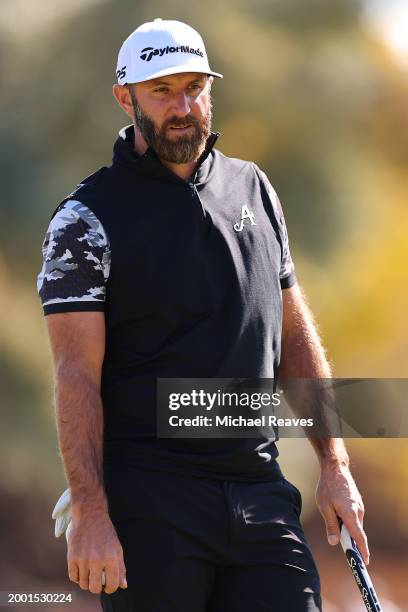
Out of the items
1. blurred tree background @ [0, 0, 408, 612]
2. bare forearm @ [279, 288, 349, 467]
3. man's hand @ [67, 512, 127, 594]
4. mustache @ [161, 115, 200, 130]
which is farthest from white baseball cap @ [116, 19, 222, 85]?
blurred tree background @ [0, 0, 408, 612]

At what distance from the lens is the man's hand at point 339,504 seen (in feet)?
8.98

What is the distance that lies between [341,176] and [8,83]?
4.69ft

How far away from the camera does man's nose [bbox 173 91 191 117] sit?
269 cm

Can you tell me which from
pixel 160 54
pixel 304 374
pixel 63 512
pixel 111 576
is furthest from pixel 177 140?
pixel 111 576

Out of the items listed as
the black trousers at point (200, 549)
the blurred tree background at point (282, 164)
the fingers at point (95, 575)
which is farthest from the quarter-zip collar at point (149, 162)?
the blurred tree background at point (282, 164)

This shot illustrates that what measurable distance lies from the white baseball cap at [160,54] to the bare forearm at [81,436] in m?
0.71

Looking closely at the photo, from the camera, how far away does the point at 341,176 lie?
200 inches

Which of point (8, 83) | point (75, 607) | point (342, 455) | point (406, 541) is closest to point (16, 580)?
point (75, 607)

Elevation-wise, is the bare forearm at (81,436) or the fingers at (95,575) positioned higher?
the bare forearm at (81,436)

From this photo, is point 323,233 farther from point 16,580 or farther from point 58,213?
point 58,213

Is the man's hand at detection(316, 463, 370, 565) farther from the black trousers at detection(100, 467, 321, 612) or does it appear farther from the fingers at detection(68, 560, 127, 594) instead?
the fingers at detection(68, 560, 127, 594)

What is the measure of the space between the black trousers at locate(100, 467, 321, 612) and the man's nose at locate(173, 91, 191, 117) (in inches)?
31.3

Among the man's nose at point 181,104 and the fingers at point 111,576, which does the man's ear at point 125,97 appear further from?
the fingers at point 111,576

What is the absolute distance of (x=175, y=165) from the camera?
2.74m
